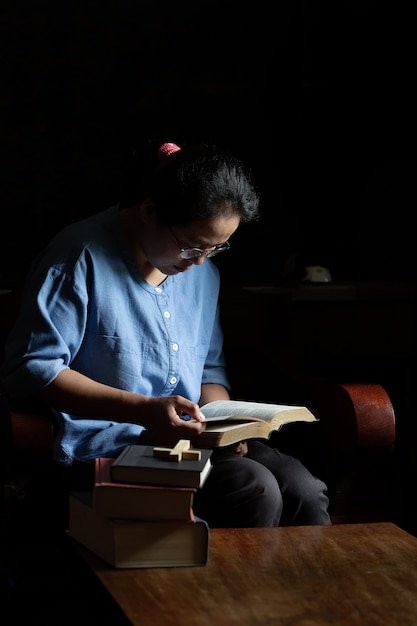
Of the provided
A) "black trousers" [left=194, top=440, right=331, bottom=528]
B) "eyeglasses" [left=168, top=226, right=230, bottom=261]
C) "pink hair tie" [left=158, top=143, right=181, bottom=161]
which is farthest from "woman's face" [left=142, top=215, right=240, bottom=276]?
"black trousers" [left=194, top=440, right=331, bottom=528]

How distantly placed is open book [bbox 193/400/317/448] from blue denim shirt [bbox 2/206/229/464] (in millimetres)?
268

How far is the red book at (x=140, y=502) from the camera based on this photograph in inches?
55.2

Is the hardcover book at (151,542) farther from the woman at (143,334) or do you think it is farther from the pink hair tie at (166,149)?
the pink hair tie at (166,149)

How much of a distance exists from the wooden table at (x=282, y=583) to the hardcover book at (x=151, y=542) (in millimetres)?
17

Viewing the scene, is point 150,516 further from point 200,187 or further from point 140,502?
point 200,187

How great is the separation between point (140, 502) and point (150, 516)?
0.09 ft

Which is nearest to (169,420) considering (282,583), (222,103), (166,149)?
(282,583)

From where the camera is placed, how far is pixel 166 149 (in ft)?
6.23

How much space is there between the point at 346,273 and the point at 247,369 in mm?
896

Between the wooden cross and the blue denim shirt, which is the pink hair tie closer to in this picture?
the blue denim shirt

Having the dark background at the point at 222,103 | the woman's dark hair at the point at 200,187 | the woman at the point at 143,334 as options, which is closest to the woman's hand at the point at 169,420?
the woman at the point at 143,334

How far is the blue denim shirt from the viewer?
1.81m

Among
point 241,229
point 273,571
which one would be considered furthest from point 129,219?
point 241,229

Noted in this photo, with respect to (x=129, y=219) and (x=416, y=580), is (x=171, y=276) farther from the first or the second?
(x=416, y=580)
